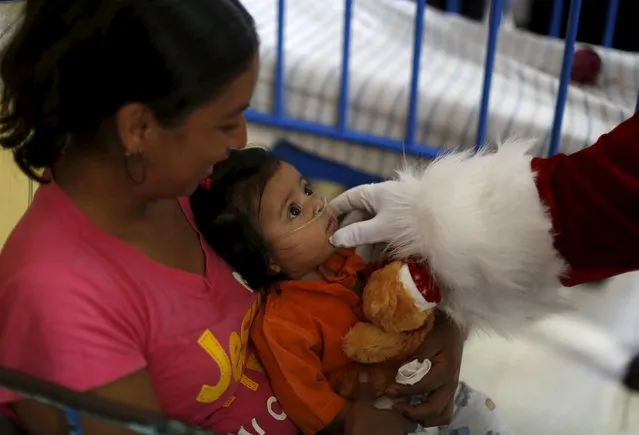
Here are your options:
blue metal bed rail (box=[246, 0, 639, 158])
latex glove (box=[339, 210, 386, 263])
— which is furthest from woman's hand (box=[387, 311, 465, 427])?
blue metal bed rail (box=[246, 0, 639, 158])

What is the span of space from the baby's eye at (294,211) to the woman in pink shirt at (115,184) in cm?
18

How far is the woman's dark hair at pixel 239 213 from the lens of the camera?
0.95m

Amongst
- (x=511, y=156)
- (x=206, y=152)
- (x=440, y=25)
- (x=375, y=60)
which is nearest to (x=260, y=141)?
(x=375, y=60)

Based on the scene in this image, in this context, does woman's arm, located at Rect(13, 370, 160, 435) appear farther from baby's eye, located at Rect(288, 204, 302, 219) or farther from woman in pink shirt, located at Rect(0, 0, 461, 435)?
baby's eye, located at Rect(288, 204, 302, 219)

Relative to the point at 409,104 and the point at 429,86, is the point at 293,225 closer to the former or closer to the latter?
the point at 409,104

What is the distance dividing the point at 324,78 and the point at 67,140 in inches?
39.6

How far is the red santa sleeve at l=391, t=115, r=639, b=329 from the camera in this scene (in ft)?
3.07

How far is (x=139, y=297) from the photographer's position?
0.79 metres

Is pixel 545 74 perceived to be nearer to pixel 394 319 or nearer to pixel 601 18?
pixel 601 18

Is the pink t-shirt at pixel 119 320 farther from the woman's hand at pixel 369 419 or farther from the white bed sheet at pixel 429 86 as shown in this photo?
the white bed sheet at pixel 429 86

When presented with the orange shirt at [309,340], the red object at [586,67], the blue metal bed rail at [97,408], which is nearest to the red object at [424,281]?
the orange shirt at [309,340]

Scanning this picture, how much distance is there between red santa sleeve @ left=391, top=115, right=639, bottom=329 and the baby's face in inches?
3.9

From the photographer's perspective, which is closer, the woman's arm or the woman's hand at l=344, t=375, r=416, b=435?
the woman's arm

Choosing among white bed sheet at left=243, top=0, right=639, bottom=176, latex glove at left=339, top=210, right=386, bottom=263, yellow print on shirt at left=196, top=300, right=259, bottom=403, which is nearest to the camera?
yellow print on shirt at left=196, top=300, right=259, bottom=403
